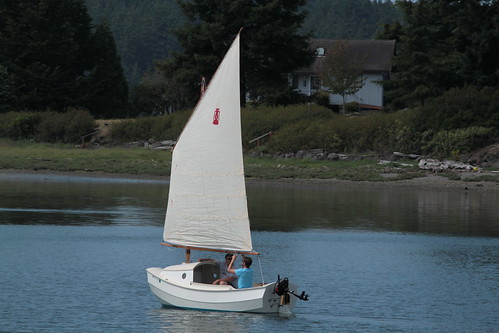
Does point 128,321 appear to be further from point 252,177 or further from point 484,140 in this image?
point 484,140

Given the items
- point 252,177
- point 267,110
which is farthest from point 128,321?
point 267,110

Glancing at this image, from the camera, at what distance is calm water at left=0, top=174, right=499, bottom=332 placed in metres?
27.0

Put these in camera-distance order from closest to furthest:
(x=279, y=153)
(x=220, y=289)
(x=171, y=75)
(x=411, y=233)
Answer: (x=220, y=289)
(x=411, y=233)
(x=279, y=153)
(x=171, y=75)

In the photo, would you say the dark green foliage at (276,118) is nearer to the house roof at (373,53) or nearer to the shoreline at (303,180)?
the shoreline at (303,180)

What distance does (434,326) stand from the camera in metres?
27.2

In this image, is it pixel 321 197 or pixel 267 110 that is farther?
pixel 267 110

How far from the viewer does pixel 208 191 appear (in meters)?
28.0

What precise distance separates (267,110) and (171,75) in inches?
515

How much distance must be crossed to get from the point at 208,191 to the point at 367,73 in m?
81.2

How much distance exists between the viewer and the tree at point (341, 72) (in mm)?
96250

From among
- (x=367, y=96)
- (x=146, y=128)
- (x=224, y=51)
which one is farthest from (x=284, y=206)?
(x=367, y=96)

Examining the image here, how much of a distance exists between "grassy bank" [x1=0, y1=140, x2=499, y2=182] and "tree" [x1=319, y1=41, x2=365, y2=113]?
86.2 feet

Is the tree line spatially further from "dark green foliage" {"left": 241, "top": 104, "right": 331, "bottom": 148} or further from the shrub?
the shrub

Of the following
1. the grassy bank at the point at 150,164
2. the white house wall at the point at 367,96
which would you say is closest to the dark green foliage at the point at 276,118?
the grassy bank at the point at 150,164
